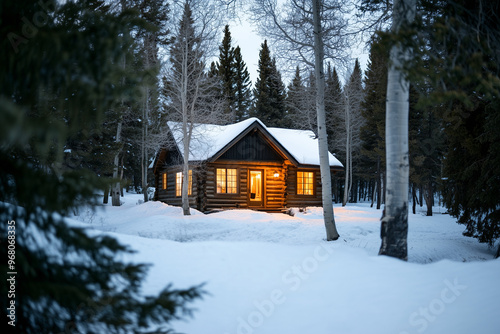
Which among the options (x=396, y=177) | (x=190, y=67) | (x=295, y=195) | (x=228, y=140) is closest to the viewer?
(x=396, y=177)

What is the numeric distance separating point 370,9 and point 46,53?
899cm

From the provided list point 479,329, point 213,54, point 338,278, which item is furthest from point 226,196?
point 479,329

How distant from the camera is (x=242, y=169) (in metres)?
21.8

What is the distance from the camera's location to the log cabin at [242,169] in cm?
2067

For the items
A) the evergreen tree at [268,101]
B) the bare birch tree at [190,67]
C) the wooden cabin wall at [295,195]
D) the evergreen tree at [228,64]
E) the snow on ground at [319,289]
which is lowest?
the snow on ground at [319,289]

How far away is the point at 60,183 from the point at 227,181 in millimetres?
19758

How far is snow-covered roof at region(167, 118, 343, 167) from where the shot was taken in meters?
20.1

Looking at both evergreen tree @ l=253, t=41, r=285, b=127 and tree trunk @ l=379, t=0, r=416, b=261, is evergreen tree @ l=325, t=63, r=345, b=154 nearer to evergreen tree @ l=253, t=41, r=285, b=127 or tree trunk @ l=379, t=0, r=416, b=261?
evergreen tree @ l=253, t=41, r=285, b=127

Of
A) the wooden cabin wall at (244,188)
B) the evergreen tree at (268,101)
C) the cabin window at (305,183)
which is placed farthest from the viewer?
the evergreen tree at (268,101)

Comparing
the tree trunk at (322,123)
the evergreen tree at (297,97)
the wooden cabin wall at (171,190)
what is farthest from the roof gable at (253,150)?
the tree trunk at (322,123)

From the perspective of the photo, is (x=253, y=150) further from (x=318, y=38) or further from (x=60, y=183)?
(x=60, y=183)

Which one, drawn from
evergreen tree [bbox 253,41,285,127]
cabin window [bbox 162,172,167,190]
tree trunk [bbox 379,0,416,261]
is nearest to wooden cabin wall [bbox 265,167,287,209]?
cabin window [bbox 162,172,167,190]

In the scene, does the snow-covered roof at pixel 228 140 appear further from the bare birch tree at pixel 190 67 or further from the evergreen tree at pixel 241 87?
the evergreen tree at pixel 241 87

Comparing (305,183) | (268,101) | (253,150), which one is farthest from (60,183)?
(268,101)
